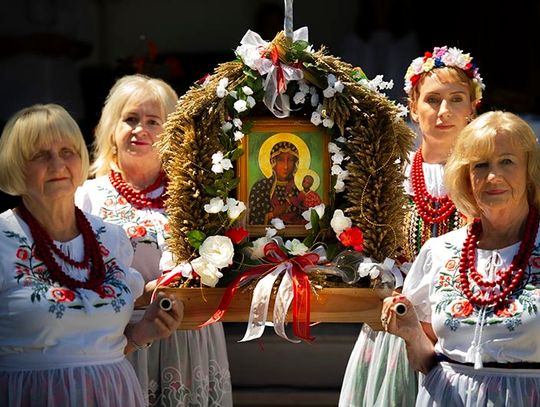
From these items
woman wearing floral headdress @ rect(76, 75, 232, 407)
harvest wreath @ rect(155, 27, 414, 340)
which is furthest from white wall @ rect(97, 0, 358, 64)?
harvest wreath @ rect(155, 27, 414, 340)

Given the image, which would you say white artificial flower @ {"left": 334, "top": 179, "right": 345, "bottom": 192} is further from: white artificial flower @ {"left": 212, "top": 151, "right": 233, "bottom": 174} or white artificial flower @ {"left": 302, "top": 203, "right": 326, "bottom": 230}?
white artificial flower @ {"left": 212, "top": 151, "right": 233, "bottom": 174}

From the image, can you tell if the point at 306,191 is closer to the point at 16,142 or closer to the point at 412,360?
the point at 412,360

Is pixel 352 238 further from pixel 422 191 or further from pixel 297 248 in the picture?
pixel 422 191

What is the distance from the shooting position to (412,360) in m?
4.55

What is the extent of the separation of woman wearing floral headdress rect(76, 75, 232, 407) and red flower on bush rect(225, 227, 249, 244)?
26.8 inches

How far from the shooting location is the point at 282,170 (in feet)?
15.5

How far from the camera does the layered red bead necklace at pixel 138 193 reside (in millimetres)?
5387

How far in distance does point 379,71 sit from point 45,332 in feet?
12.3

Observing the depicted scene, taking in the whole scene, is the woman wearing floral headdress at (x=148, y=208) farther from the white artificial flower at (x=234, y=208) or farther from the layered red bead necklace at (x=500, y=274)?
the layered red bead necklace at (x=500, y=274)

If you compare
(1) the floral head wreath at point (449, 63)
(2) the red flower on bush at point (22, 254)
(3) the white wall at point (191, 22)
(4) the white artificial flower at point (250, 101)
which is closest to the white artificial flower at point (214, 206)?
(4) the white artificial flower at point (250, 101)

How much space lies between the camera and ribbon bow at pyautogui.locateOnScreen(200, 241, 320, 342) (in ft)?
15.1

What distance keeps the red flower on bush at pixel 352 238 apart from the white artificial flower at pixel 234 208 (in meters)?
0.34

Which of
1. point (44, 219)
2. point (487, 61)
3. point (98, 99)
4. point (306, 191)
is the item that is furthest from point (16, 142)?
point (487, 61)

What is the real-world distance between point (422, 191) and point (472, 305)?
1.05 meters
